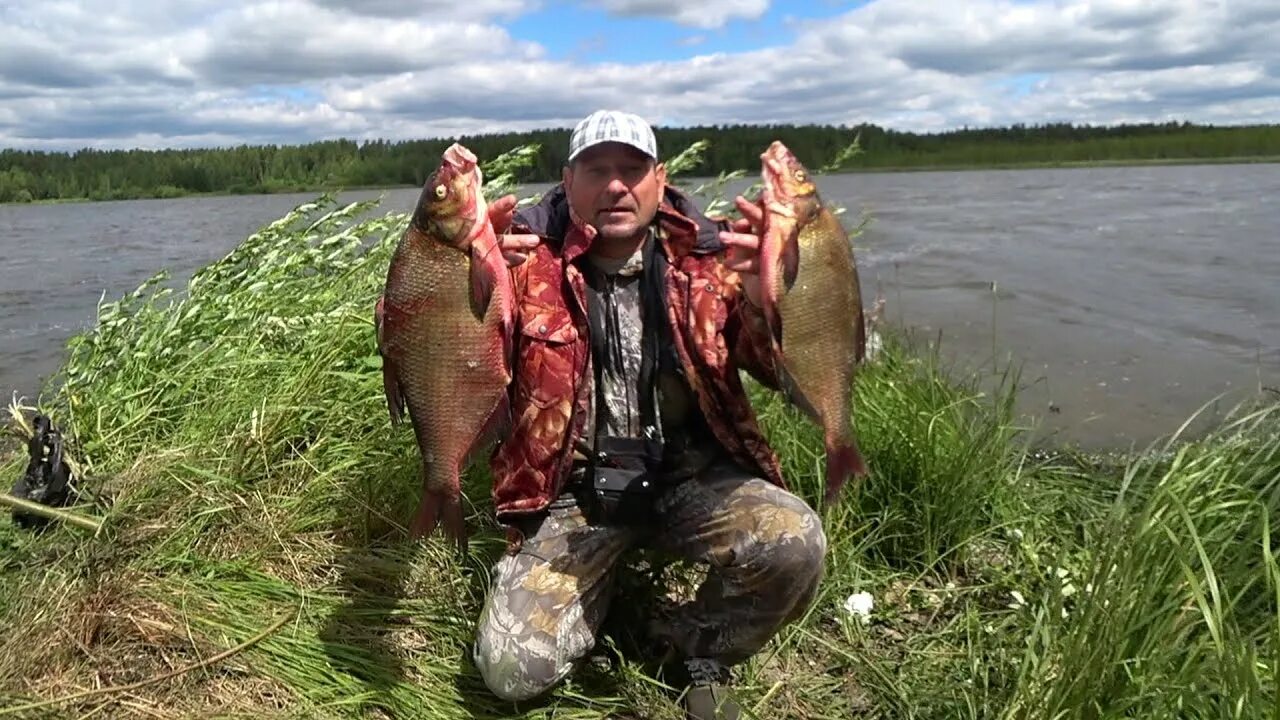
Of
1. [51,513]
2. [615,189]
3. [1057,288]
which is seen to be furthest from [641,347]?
[1057,288]

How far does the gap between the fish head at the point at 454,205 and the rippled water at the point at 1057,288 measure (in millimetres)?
4602

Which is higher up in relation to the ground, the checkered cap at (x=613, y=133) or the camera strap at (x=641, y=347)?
the checkered cap at (x=613, y=133)

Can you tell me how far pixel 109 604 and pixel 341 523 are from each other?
0.91m

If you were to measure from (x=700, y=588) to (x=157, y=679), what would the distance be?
185cm

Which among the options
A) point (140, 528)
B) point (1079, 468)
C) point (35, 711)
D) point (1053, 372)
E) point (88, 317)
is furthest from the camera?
point (88, 317)

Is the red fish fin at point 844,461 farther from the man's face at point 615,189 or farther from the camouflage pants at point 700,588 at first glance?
the man's face at point 615,189

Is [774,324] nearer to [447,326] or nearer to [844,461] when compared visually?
[844,461]

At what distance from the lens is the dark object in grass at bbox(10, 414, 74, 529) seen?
13.4ft

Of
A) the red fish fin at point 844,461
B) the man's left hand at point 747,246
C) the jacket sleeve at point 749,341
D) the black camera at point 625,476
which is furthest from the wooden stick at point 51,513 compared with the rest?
the red fish fin at point 844,461

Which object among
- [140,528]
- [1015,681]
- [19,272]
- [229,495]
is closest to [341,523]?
[229,495]

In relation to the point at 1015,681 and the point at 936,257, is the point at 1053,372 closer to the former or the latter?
the point at 1015,681

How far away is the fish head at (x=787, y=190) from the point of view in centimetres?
291

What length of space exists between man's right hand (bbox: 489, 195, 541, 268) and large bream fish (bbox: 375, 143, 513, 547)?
8 centimetres

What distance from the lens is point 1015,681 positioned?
321 centimetres
